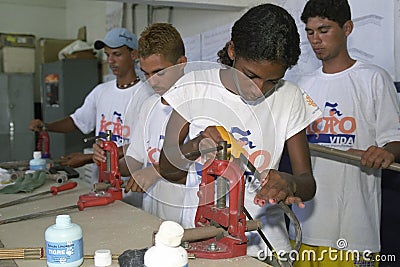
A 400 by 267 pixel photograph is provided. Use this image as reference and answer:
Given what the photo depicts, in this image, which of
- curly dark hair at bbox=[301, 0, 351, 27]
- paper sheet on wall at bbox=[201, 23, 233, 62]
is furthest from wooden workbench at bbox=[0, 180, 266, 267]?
paper sheet on wall at bbox=[201, 23, 233, 62]

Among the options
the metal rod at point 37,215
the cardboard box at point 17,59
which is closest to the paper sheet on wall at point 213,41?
the metal rod at point 37,215

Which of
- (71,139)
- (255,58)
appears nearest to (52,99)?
(71,139)

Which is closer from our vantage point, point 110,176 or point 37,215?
point 37,215

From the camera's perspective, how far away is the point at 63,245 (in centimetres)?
107

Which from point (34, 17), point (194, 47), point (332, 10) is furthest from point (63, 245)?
point (34, 17)

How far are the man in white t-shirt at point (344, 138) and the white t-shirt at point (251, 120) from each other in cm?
42

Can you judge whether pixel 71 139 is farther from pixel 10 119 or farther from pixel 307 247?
pixel 307 247

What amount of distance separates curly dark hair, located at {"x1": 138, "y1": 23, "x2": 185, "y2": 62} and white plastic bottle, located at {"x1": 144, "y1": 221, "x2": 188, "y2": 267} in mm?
974

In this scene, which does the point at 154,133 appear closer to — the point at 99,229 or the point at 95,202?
the point at 95,202

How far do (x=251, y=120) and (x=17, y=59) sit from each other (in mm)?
5431

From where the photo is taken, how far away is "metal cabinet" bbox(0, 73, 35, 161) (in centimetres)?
589

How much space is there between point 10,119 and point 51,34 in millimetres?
1705

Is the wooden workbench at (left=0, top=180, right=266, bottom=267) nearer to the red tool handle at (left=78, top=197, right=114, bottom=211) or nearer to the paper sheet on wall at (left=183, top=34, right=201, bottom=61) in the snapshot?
the red tool handle at (left=78, top=197, right=114, bottom=211)

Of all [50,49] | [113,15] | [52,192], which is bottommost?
[52,192]
